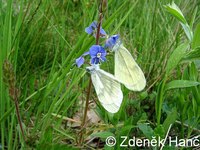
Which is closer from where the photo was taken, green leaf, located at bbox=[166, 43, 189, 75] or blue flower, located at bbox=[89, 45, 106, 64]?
blue flower, located at bbox=[89, 45, 106, 64]

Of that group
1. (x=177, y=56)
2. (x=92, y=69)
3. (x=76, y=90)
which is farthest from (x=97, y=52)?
(x=76, y=90)

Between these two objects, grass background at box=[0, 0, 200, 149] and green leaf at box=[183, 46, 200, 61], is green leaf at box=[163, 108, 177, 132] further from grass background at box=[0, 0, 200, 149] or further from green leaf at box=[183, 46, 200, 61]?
green leaf at box=[183, 46, 200, 61]

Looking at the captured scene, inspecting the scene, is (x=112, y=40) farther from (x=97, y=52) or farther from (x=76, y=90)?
(x=76, y=90)

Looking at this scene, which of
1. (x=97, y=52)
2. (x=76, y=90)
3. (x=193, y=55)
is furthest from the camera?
(x=76, y=90)

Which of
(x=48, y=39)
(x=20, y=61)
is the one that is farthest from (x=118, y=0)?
(x=20, y=61)

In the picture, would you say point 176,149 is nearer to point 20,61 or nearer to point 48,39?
point 20,61

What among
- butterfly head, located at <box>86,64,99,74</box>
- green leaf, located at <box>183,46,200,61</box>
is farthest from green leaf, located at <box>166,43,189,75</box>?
butterfly head, located at <box>86,64,99,74</box>
